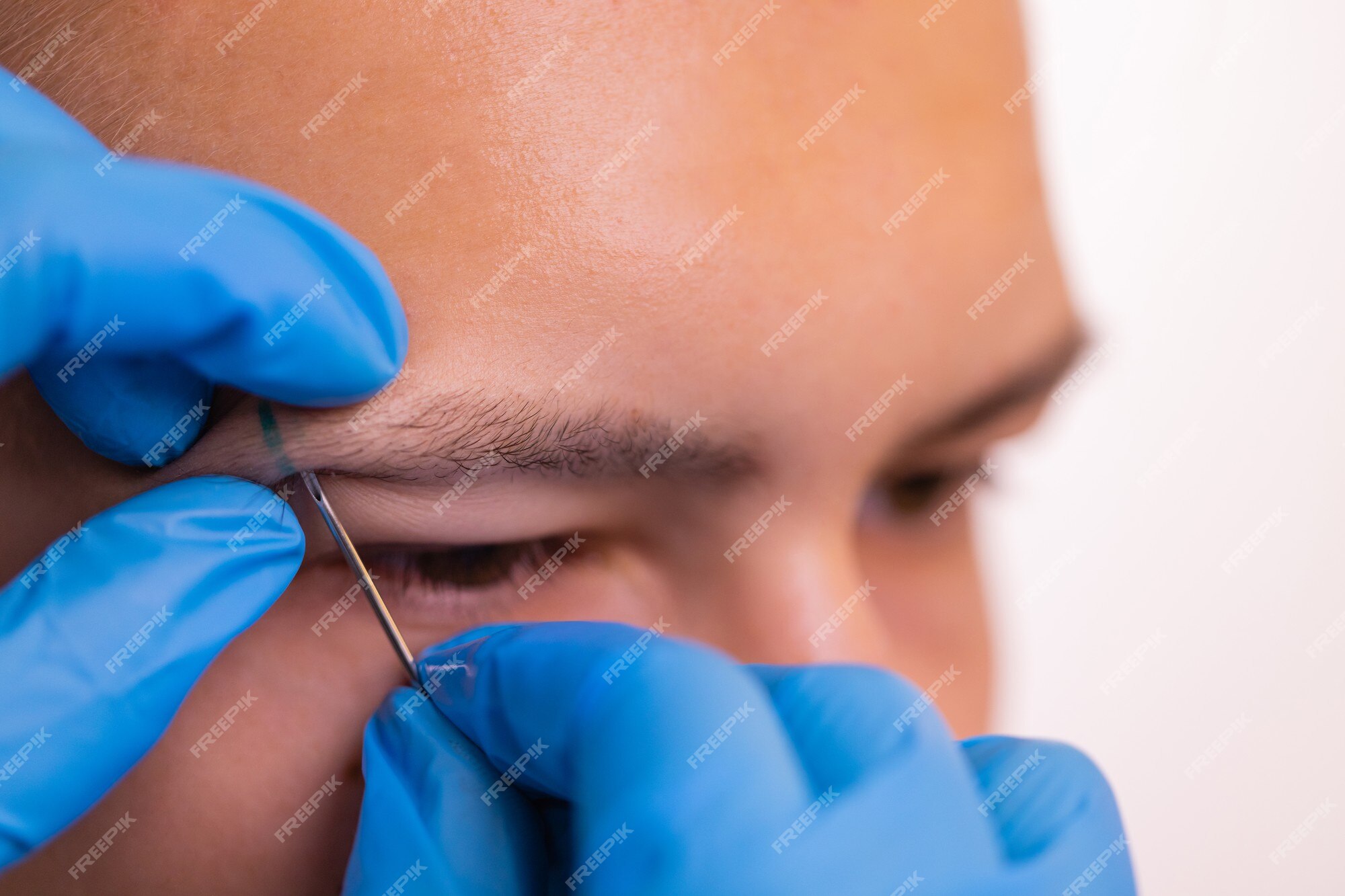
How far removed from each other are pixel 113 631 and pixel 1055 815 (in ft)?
2.49

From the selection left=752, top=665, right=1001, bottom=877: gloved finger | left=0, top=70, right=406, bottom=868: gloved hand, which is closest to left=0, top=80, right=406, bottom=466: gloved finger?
left=0, top=70, right=406, bottom=868: gloved hand

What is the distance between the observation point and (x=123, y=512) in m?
0.74

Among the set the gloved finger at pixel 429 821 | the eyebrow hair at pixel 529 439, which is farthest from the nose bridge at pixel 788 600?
the gloved finger at pixel 429 821

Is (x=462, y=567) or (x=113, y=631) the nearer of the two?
(x=113, y=631)

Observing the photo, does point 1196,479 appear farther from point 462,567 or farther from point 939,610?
point 462,567

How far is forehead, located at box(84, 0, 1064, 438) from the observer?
2.48 feet

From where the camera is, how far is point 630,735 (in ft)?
2.35

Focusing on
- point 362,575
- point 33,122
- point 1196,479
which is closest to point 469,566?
point 362,575

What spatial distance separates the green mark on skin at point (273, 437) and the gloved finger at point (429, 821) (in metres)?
0.22

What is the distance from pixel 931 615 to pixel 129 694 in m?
0.86

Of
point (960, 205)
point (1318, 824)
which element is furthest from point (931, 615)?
point (1318, 824)

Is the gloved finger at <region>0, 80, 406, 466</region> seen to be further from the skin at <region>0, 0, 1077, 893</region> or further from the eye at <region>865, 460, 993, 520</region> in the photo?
the eye at <region>865, 460, 993, 520</region>

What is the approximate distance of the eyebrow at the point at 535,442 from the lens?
73 cm

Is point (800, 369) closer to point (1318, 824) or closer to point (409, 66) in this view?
point (409, 66)
